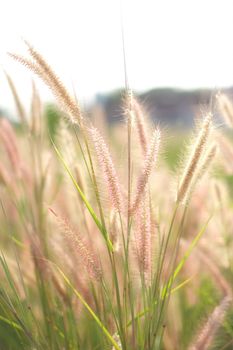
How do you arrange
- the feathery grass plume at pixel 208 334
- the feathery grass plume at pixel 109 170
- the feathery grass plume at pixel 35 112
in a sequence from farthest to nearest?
the feathery grass plume at pixel 35 112
the feathery grass plume at pixel 208 334
the feathery grass plume at pixel 109 170

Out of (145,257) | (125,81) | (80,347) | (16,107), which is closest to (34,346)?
(80,347)

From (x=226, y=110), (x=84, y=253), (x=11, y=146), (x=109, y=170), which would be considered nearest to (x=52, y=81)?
(x=109, y=170)

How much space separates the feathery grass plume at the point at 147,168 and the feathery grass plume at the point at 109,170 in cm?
3

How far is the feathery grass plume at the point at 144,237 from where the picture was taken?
1075 millimetres

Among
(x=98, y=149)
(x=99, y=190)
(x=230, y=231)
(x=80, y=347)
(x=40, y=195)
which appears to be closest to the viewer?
(x=98, y=149)

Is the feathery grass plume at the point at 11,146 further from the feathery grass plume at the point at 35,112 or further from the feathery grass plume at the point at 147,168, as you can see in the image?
the feathery grass plume at the point at 147,168

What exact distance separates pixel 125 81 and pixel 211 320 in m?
0.50

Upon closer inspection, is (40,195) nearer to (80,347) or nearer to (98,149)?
(80,347)

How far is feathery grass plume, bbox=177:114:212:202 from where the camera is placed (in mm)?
1081

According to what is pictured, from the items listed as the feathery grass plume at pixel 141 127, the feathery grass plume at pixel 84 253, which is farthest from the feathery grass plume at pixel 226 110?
the feathery grass plume at pixel 84 253

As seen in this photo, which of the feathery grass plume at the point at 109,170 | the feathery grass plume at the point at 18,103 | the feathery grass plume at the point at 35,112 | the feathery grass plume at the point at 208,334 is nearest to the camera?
the feathery grass plume at the point at 109,170

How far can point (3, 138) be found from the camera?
158 cm

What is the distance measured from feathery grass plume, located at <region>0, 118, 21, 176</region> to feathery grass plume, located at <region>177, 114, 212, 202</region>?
1.94 ft

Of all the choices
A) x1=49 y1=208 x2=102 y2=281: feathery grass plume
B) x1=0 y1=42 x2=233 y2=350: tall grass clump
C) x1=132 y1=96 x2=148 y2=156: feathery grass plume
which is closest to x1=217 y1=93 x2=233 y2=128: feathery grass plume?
x1=0 y1=42 x2=233 y2=350: tall grass clump
